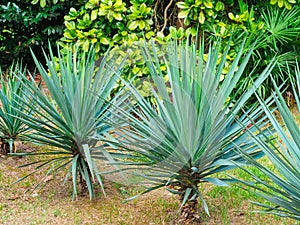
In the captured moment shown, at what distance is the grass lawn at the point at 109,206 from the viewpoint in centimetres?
364

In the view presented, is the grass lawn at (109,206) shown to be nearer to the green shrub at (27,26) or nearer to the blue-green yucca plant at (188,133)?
the blue-green yucca plant at (188,133)

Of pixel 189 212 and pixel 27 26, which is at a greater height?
pixel 27 26

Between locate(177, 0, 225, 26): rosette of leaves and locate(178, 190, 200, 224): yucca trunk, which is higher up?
locate(177, 0, 225, 26): rosette of leaves

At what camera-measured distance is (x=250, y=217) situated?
3637 mm

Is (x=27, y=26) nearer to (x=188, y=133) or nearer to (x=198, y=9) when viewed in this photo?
(x=198, y=9)

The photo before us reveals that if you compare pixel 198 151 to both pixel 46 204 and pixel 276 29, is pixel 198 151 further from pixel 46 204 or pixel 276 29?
pixel 276 29

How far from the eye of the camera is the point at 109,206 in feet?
12.8

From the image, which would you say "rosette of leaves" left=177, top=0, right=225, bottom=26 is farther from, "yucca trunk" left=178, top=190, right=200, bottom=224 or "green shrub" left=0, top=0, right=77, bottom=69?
"yucca trunk" left=178, top=190, right=200, bottom=224

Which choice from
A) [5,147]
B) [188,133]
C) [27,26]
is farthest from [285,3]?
[27,26]

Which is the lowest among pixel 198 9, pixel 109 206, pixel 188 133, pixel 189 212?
pixel 109 206

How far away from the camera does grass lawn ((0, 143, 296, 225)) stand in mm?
3643

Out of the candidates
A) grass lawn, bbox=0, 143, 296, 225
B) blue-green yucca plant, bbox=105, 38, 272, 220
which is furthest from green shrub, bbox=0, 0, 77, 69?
blue-green yucca plant, bbox=105, 38, 272, 220

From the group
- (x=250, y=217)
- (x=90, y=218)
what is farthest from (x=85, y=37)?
(x=250, y=217)

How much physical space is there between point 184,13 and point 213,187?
2589mm
